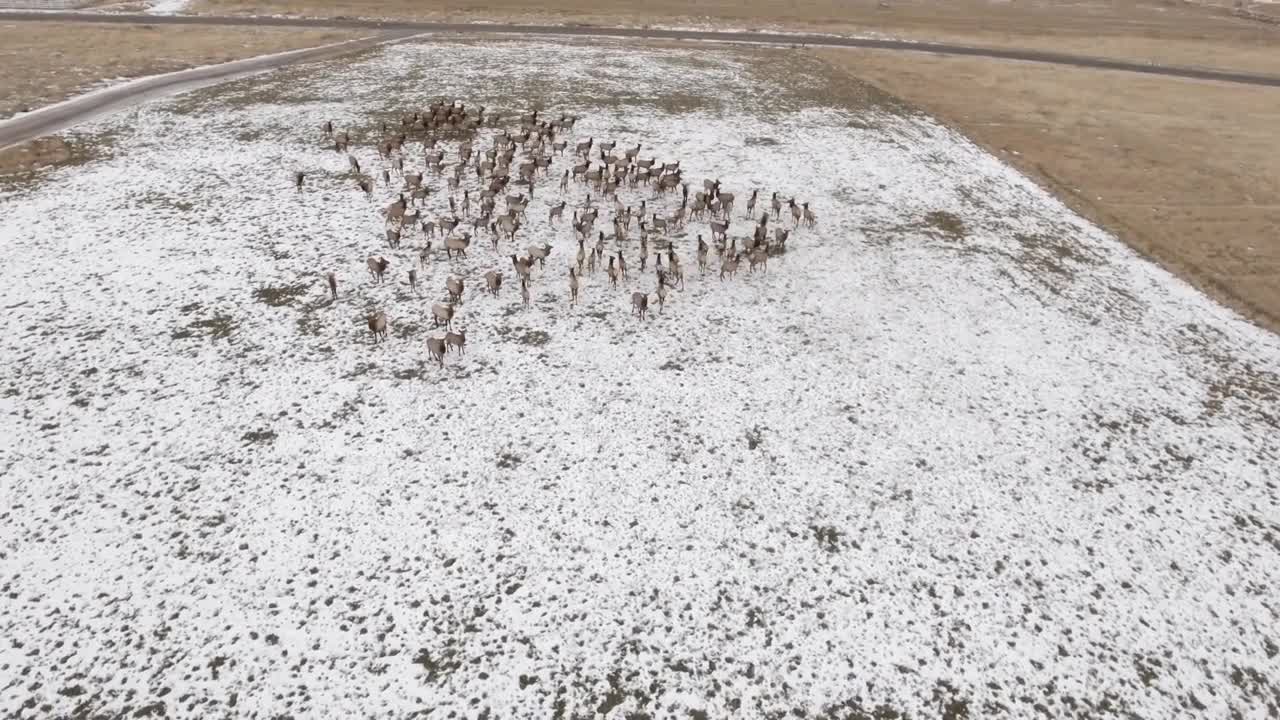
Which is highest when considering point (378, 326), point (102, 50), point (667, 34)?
point (667, 34)

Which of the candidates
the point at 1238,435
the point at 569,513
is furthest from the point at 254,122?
the point at 1238,435

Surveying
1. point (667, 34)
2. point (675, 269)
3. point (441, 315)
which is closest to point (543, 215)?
point (675, 269)

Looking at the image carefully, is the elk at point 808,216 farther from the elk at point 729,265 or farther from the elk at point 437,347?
the elk at point 437,347

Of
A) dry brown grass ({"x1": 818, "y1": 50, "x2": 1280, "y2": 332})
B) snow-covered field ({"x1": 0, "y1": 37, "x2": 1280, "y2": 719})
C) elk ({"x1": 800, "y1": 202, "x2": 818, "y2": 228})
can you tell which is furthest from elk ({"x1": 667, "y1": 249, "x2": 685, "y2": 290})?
dry brown grass ({"x1": 818, "y1": 50, "x2": 1280, "y2": 332})

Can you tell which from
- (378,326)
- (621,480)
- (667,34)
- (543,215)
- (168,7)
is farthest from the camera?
(168,7)

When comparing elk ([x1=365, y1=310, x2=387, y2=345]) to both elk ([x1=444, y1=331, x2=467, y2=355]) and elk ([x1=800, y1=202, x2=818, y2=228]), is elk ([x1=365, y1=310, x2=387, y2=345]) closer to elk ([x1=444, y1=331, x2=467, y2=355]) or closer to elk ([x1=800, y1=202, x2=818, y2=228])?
elk ([x1=444, y1=331, x2=467, y2=355])

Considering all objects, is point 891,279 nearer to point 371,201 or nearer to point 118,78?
point 371,201

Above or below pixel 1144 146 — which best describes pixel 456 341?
below

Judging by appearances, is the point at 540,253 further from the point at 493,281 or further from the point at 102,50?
the point at 102,50
